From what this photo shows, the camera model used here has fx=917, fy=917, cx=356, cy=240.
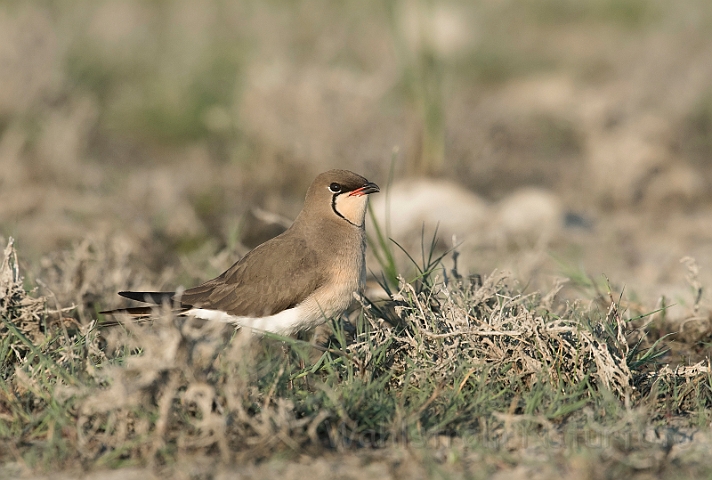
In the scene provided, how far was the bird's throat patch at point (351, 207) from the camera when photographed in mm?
4531

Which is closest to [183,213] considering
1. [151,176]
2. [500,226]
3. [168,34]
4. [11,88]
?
[151,176]

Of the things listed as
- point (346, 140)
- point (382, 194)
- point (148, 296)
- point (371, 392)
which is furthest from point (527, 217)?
point (371, 392)

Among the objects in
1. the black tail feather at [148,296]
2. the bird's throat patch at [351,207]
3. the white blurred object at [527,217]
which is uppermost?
the bird's throat patch at [351,207]

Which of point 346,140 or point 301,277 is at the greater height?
point 346,140

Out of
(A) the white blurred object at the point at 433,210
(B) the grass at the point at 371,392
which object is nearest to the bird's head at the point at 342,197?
(B) the grass at the point at 371,392

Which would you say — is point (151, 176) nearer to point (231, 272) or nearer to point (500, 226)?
point (500, 226)

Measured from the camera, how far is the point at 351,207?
4531mm

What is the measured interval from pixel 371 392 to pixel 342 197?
1314 mm

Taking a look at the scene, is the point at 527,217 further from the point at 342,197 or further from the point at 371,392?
the point at 371,392

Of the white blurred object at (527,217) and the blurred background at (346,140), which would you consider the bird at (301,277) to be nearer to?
the blurred background at (346,140)

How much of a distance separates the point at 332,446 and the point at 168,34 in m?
9.29

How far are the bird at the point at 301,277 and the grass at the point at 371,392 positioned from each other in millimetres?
132

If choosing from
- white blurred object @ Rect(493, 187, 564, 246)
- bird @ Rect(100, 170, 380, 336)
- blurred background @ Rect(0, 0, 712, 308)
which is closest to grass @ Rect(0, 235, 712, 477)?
bird @ Rect(100, 170, 380, 336)

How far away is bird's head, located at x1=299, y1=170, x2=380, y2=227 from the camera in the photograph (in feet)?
14.9
